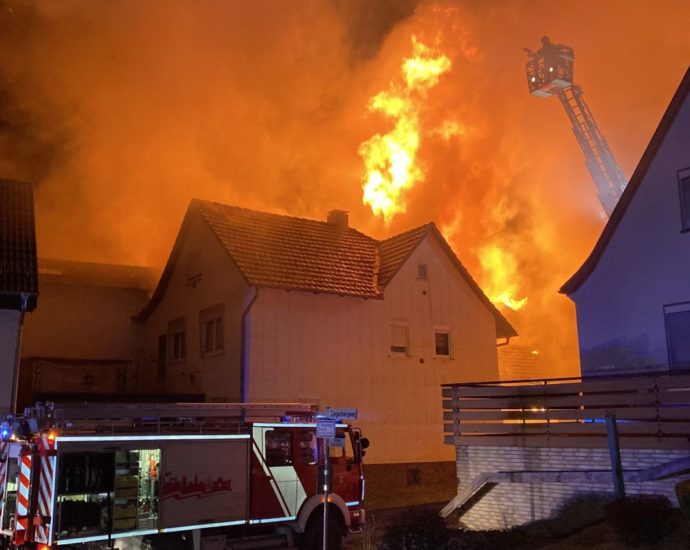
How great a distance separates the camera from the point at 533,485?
12.8 meters

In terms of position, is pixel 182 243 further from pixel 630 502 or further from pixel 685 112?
pixel 630 502

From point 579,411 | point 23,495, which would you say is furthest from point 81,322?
point 579,411

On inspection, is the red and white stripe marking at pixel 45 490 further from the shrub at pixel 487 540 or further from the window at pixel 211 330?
the window at pixel 211 330

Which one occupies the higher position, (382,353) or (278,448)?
(382,353)

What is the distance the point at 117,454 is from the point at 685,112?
1245 cm

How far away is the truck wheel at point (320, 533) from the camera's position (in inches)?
489

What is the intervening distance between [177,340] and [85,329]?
3.38 metres

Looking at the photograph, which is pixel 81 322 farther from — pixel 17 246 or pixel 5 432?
pixel 5 432

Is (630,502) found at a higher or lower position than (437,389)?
lower

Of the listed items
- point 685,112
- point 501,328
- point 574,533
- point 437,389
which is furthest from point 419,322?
point 574,533

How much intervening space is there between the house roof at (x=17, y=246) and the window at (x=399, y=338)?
10.2 meters

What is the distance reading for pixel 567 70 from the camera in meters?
35.2

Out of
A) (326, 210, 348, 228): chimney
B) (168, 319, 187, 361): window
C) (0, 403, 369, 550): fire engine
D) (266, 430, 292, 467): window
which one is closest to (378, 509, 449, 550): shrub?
(0, 403, 369, 550): fire engine

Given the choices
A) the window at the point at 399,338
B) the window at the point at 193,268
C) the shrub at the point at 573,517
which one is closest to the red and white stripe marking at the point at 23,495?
the shrub at the point at 573,517
